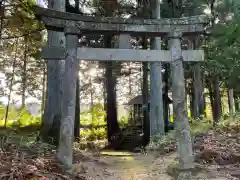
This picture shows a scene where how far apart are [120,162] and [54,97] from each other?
3.06 meters

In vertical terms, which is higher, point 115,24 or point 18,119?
point 115,24

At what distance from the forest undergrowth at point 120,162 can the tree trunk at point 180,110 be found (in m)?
0.34

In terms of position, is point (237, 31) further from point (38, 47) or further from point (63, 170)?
point (38, 47)

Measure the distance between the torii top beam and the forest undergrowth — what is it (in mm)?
2879

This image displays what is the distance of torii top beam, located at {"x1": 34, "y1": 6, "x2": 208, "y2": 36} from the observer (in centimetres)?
567

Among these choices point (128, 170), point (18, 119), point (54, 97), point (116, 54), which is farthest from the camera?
point (18, 119)

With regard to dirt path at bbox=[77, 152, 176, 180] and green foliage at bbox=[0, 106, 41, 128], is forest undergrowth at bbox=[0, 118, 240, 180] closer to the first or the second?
dirt path at bbox=[77, 152, 176, 180]

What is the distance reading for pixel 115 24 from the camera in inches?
233

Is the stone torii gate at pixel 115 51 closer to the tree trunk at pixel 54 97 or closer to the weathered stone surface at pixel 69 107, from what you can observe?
the weathered stone surface at pixel 69 107

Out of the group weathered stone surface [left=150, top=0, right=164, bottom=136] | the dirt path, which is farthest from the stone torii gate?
weathered stone surface [left=150, top=0, right=164, bottom=136]

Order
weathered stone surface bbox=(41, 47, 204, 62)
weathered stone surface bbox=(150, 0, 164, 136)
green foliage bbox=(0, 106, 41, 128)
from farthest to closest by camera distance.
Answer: green foliage bbox=(0, 106, 41, 128) → weathered stone surface bbox=(150, 0, 164, 136) → weathered stone surface bbox=(41, 47, 204, 62)

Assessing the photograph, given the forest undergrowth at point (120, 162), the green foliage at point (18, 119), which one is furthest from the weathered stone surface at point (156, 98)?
the green foliage at point (18, 119)

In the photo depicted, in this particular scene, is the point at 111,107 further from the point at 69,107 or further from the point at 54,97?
the point at 69,107

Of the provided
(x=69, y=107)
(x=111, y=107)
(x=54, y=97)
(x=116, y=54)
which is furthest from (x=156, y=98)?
(x=69, y=107)
